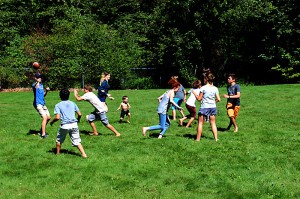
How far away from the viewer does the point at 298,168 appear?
10258mm

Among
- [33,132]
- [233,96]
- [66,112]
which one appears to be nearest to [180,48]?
[233,96]

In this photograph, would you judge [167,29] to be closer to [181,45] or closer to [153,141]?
[181,45]

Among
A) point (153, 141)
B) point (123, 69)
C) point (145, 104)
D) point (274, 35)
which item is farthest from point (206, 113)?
point (274, 35)

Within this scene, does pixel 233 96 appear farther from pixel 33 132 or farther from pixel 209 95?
pixel 33 132

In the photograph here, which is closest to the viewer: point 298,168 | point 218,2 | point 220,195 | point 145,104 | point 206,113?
point 220,195

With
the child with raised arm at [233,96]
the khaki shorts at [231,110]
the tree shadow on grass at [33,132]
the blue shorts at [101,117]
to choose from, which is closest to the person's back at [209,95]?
the child with raised arm at [233,96]

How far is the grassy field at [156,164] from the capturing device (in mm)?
8828

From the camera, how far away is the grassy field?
883 cm

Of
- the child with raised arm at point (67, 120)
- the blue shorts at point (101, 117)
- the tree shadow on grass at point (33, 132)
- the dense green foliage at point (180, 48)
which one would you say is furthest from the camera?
the dense green foliage at point (180, 48)

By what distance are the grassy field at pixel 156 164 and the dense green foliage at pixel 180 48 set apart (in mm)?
19937

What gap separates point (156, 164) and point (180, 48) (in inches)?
1045

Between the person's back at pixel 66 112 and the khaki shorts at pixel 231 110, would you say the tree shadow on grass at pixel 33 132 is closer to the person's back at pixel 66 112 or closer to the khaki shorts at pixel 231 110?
the person's back at pixel 66 112

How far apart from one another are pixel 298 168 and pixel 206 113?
3.33m

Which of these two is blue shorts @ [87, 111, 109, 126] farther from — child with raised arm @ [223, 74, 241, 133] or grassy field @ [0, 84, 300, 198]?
child with raised arm @ [223, 74, 241, 133]
